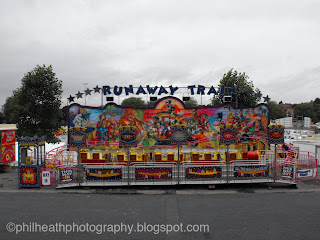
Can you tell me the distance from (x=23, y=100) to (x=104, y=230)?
52.7ft

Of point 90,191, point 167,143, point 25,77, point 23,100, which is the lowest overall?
point 90,191

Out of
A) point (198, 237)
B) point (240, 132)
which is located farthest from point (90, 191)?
point (240, 132)

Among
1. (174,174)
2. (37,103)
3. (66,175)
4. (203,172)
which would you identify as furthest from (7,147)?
(203,172)

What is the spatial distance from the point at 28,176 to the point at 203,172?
10390 millimetres

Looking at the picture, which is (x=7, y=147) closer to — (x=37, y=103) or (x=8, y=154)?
(x=8, y=154)

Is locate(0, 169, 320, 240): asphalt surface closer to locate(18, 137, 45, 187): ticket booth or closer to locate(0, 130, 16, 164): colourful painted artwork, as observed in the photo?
locate(18, 137, 45, 187): ticket booth

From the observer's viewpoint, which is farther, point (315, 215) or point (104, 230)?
point (315, 215)

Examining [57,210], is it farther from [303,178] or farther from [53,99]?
[303,178]

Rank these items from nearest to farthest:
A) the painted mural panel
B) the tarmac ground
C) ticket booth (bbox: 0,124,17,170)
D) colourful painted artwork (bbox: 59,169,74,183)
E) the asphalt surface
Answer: the asphalt surface → the tarmac ground → colourful painted artwork (bbox: 59,169,74,183) → ticket booth (bbox: 0,124,17,170) → the painted mural panel

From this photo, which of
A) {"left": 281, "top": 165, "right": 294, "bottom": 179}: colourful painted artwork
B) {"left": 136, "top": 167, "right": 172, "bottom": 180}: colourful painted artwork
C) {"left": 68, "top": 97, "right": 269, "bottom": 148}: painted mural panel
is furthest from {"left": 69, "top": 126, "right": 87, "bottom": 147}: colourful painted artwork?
{"left": 281, "top": 165, "right": 294, "bottom": 179}: colourful painted artwork

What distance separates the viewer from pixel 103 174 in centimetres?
1478

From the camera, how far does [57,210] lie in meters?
11.0

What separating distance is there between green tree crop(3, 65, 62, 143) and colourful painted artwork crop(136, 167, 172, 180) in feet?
34.1

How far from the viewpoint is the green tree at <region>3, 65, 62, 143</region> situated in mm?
20547
